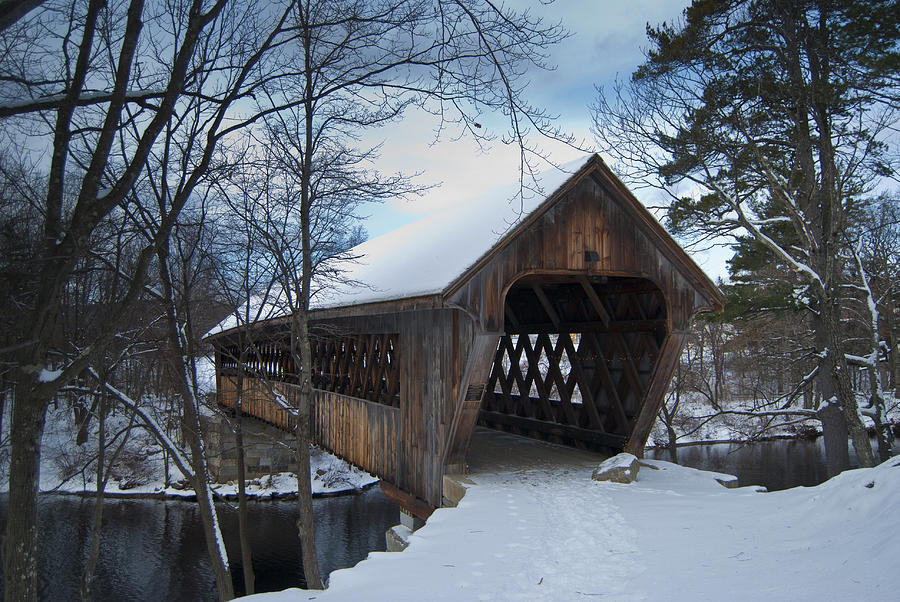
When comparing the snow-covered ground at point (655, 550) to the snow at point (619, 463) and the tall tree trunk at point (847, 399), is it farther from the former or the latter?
the tall tree trunk at point (847, 399)

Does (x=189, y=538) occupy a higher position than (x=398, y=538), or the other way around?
(x=398, y=538)

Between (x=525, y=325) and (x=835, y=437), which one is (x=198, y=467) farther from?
(x=835, y=437)

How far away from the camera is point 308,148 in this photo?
841 centimetres

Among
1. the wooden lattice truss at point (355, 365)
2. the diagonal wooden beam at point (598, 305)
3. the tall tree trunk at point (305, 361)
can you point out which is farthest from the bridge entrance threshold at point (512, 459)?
the tall tree trunk at point (305, 361)

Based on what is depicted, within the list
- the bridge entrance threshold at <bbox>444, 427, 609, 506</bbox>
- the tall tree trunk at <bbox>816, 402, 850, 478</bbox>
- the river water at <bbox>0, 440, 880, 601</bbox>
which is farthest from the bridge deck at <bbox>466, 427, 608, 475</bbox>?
the tall tree trunk at <bbox>816, 402, 850, 478</bbox>

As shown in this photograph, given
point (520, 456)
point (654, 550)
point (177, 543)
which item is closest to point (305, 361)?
point (520, 456)

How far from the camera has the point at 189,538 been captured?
15.6m

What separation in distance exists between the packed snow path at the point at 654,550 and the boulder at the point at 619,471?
2.61 feet

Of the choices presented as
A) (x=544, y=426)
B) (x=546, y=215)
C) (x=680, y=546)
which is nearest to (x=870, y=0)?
(x=546, y=215)

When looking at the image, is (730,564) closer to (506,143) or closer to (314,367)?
(506,143)

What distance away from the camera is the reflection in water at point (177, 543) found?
12852mm

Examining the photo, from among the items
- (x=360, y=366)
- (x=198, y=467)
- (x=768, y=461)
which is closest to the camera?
(x=198, y=467)

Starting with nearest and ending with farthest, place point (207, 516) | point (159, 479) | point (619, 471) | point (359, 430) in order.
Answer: point (619, 471) → point (207, 516) → point (359, 430) → point (159, 479)

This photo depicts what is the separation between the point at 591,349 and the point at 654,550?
499 centimetres
